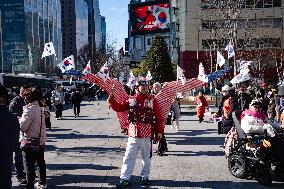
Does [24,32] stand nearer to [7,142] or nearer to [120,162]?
[120,162]

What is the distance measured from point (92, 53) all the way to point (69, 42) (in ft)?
312

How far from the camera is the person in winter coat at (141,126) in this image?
26.5ft

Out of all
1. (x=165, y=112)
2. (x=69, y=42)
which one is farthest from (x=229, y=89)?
(x=69, y=42)

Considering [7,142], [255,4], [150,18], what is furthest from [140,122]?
[150,18]

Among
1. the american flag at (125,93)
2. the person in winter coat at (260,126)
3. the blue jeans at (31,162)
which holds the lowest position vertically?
Answer: the blue jeans at (31,162)

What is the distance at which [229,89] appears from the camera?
48.9 ft

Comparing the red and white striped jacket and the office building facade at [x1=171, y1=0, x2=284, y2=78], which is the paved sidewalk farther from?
the office building facade at [x1=171, y1=0, x2=284, y2=78]

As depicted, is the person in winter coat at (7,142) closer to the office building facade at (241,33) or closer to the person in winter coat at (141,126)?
the person in winter coat at (141,126)

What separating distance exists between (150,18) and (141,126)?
289 ft

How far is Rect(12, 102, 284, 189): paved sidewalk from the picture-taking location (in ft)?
27.2

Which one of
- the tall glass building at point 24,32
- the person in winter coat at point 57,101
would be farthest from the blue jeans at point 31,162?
the tall glass building at point 24,32

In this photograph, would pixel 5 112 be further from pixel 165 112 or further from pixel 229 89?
pixel 229 89

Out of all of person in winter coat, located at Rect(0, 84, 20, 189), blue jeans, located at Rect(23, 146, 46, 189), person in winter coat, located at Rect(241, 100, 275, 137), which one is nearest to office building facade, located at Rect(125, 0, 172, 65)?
person in winter coat, located at Rect(241, 100, 275, 137)

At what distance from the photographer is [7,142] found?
4781 mm
